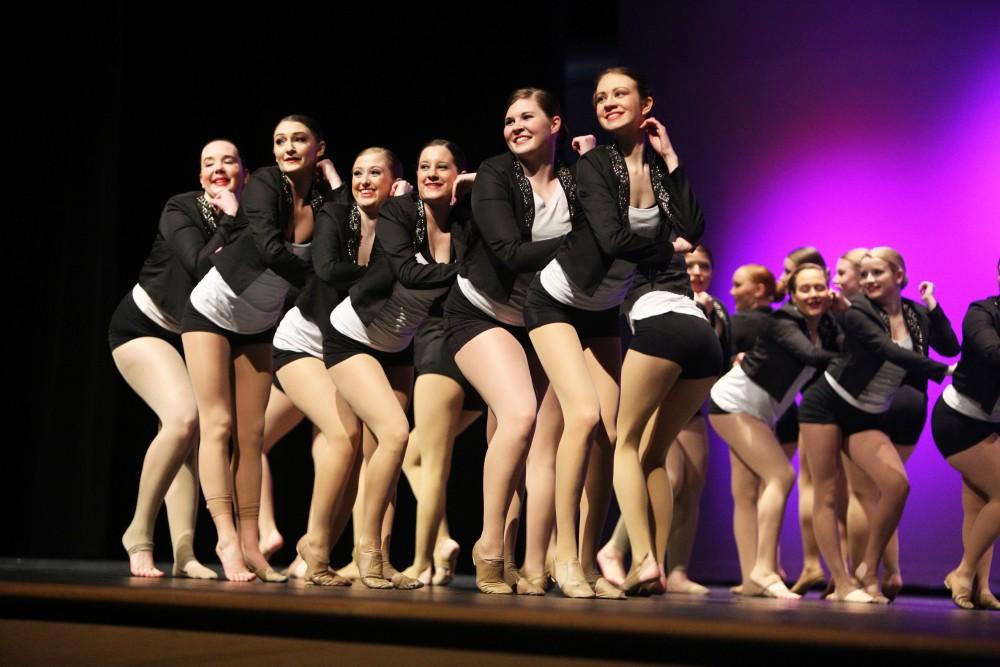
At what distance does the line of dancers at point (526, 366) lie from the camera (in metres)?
4.03

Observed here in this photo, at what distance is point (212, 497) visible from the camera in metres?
4.71

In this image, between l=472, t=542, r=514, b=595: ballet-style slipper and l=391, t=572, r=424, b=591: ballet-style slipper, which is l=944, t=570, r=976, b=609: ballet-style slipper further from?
l=391, t=572, r=424, b=591: ballet-style slipper

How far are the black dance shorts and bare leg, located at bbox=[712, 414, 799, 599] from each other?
1.84m

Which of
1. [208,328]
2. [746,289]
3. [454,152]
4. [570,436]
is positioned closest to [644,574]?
[570,436]

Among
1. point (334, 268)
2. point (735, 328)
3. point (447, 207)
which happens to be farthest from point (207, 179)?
point (735, 328)

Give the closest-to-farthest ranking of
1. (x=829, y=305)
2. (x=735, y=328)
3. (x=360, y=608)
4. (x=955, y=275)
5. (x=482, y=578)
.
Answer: (x=360, y=608), (x=482, y=578), (x=829, y=305), (x=735, y=328), (x=955, y=275)

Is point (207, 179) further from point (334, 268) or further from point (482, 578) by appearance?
point (482, 578)

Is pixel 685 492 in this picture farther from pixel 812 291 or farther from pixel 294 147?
pixel 294 147

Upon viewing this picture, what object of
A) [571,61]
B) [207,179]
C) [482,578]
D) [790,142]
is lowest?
[482,578]

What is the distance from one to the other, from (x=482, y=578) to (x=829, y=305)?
8.43ft

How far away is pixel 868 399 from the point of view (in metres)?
5.48

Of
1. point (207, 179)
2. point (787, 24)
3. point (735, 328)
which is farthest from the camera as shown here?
point (787, 24)

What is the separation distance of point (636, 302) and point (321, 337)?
149 centimetres

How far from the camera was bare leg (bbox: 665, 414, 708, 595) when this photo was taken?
18.9ft
